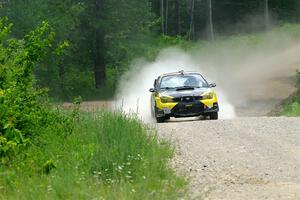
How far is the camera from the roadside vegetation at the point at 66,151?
30.7ft

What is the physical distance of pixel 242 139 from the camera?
16.3 m

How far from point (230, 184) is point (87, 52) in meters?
50.3

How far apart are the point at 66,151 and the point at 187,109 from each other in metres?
11.5

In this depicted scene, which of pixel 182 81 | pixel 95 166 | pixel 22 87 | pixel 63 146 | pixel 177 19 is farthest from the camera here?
pixel 177 19

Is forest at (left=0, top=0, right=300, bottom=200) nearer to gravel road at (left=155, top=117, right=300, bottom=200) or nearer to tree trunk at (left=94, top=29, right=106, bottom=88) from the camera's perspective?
gravel road at (left=155, top=117, right=300, bottom=200)

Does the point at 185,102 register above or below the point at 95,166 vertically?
above

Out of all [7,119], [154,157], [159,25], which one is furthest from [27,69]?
[159,25]

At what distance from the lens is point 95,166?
10844mm

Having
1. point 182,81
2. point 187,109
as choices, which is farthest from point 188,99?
point 182,81

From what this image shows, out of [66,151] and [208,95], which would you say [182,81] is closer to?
[208,95]

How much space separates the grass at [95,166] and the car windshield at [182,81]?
1030 centimetres

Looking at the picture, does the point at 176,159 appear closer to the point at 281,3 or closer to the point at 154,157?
the point at 154,157

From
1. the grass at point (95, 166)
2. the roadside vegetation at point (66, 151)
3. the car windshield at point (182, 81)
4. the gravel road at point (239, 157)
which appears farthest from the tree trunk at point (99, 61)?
the grass at point (95, 166)

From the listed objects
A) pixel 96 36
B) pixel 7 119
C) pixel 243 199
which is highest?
pixel 96 36
